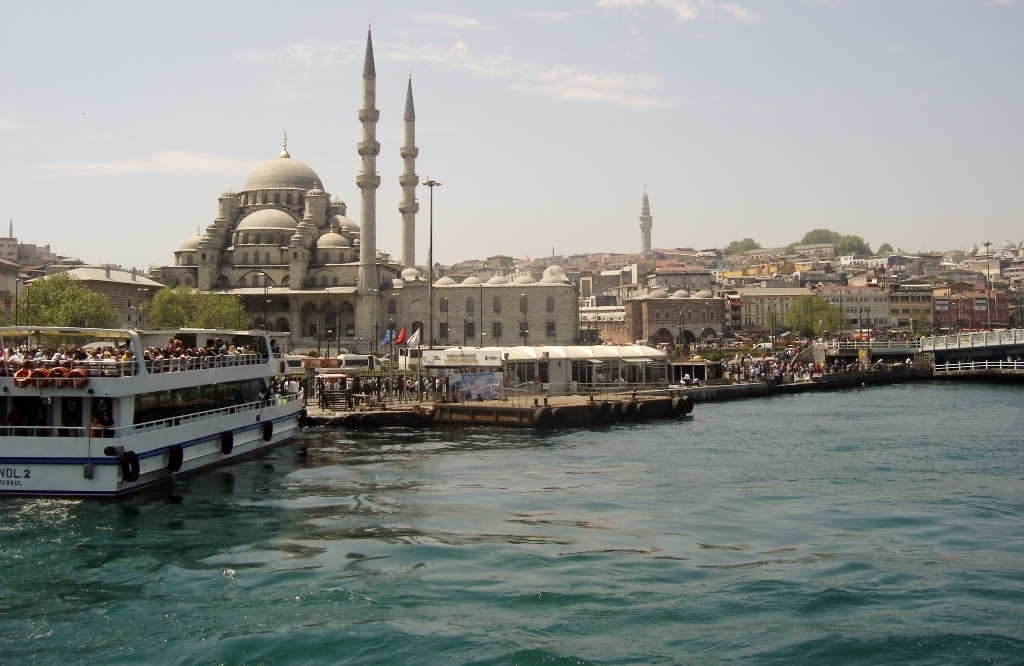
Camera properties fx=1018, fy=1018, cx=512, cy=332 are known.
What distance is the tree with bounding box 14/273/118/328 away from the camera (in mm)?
44594

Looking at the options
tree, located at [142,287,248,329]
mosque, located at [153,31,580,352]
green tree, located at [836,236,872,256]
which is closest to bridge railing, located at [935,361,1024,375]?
mosque, located at [153,31,580,352]

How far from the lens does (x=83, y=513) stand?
51.3 feet

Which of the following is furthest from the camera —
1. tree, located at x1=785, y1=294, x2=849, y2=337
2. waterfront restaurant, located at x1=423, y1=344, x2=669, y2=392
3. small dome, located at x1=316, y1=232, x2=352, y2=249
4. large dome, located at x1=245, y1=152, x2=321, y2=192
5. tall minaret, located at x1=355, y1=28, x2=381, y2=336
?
tree, located at x1=785, y1=294, x2=849, y2=337

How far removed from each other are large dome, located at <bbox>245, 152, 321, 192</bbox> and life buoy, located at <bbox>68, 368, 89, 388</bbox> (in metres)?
60.2

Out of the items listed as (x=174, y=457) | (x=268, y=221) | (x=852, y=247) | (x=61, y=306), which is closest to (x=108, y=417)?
(x=174, y=457)

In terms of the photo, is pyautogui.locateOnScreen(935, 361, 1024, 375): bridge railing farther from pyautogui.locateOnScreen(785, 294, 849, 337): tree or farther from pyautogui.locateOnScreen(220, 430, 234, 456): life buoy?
pyautogui.locateOnScreen(220, 430, 234, 456): life buoy

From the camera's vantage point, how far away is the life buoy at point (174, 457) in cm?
1808

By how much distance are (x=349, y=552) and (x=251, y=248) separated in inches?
2323

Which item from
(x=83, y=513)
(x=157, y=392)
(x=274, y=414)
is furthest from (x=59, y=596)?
(x=274, y=414)

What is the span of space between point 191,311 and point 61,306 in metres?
10.3

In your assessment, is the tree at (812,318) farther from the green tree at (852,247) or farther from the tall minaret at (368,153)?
the green tree at (852,247)

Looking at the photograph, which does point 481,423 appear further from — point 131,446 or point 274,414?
point 131,446

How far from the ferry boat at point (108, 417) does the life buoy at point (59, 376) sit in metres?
0.02

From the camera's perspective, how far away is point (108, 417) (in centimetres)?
1691
